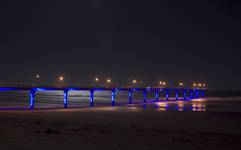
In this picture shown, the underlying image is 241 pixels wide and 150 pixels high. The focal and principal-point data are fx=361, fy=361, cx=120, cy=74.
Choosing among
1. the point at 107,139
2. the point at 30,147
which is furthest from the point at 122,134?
the point at 30,147

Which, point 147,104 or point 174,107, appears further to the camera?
point 147,104

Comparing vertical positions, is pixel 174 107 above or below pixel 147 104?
below

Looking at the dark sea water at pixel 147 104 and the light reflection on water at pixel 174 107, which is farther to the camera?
the dark sea water at pixel 147 104

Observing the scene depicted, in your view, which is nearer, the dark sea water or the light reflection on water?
the light reflection on water

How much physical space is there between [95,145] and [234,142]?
5490 mm

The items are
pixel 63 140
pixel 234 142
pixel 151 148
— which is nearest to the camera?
pixel 151 148

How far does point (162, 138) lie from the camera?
45.3 feet

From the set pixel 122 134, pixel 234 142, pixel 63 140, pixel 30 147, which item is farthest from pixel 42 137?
pixel 234 142

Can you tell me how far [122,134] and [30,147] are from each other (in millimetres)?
4698

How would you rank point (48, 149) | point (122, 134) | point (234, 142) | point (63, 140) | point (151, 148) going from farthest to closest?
point (122, 134)
point (234, 142)
point (63, 140)
point (151, 148)
point (48, 149)

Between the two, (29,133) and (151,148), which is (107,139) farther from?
(29,133)

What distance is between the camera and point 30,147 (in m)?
10.8

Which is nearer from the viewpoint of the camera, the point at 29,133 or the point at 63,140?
the point at 63,140

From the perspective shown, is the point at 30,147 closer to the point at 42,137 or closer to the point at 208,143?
the point at 42,137
